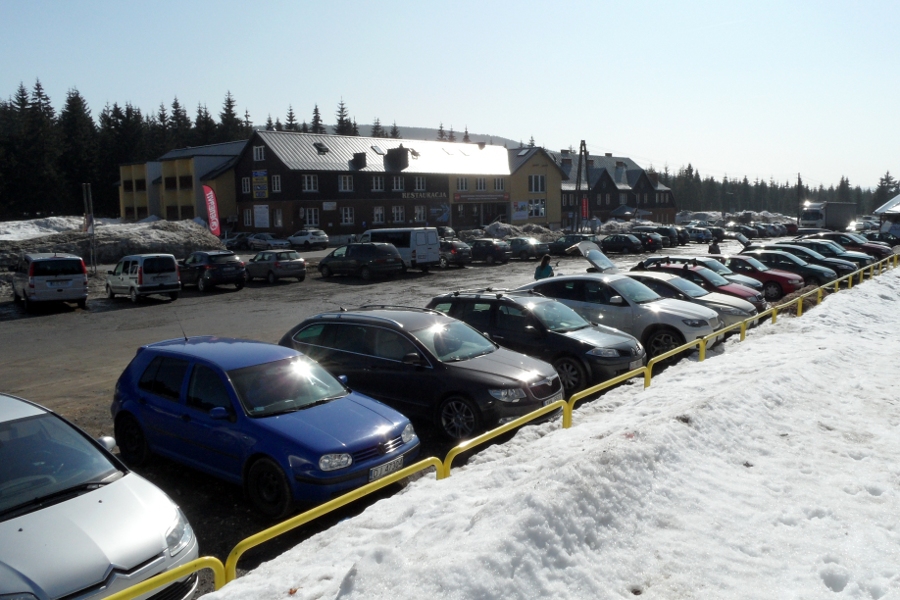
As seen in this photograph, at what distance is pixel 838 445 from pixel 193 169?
61.3 metres

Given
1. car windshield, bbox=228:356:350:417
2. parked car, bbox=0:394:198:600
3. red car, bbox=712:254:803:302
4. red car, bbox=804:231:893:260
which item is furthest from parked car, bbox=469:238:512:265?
parked car, bbox=0:394:198:600

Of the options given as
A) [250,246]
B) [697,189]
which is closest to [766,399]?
[250,246]

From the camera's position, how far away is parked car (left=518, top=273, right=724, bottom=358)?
12914 mm

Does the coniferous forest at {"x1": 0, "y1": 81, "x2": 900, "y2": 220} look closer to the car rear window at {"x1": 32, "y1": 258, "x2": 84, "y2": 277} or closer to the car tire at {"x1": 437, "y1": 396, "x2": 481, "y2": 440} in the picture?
the car rear window at {"x1": 32, "y1": 258, "x2": 84, "y2": 277}

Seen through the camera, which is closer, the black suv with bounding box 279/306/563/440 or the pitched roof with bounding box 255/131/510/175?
the black suv with bounding box 279/306/563/440

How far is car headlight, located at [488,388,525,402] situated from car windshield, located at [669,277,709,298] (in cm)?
796

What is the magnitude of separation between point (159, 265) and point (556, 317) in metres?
17.0

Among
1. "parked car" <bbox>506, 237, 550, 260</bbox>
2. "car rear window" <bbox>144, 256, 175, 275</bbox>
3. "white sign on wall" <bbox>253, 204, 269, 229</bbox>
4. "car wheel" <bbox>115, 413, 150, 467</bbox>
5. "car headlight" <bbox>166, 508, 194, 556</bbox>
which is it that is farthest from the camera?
"white sign on wall" <bbox>253, 204, 269, 229</bbox>

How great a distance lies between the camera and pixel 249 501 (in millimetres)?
6961

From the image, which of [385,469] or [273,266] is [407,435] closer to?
[385,469]

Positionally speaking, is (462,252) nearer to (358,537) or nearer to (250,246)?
(250,246)

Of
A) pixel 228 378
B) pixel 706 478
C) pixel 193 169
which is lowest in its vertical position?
pixel 706 478

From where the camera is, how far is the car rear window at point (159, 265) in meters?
23.8

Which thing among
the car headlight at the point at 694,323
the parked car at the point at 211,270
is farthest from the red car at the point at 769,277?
the parked car at the point at 211,270
